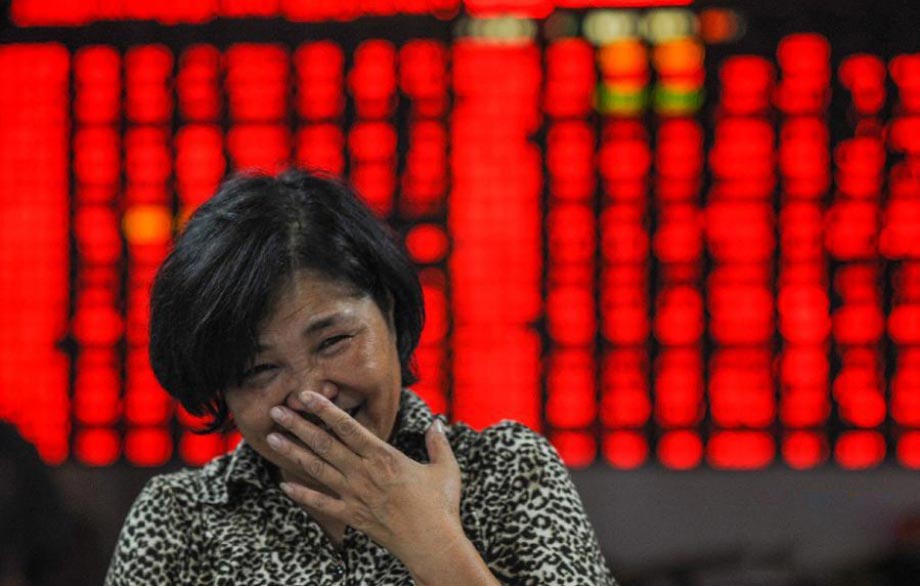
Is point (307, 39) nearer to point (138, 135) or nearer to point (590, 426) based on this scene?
point (138, 135)

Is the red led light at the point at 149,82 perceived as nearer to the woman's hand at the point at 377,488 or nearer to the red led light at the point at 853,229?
the red led light at the point at 853,229

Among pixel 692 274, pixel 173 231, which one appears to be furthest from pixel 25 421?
pixel 692 274

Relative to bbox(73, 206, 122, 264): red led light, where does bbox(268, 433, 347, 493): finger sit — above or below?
below

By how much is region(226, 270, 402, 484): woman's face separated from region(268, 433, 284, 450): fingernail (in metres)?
0.02

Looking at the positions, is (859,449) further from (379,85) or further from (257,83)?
(257,83)

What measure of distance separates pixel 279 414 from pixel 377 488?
0.09 meters

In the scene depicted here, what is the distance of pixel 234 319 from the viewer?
2.87 feet

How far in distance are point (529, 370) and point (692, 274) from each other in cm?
30

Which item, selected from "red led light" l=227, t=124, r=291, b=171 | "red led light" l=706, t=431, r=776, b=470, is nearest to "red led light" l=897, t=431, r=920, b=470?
"red led light" l=706, t=431, r=776, b=470

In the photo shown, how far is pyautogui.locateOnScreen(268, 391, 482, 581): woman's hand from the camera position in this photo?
828 millimetres

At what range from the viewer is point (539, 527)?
35.0 inches

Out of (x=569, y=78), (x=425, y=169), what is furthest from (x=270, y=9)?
(x=569, y=78)

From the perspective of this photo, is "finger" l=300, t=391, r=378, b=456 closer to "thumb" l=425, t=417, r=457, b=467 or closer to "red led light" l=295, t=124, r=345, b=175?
"thumb" l=425, t=417, r=457, b=467

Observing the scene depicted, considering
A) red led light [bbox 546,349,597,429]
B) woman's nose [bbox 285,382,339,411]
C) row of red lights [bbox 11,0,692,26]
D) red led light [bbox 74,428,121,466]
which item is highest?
row of red lights [bbox 11,0,692,26]
